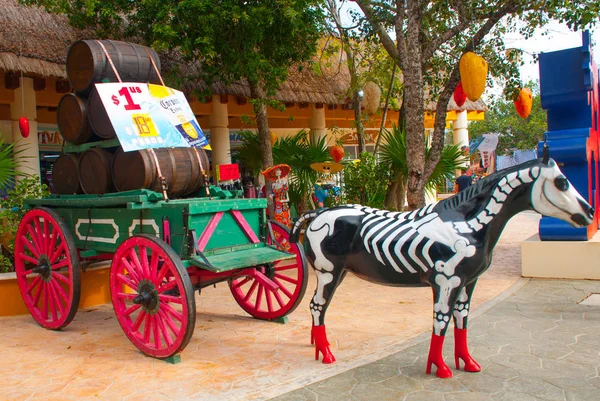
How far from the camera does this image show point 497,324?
4.78 meters

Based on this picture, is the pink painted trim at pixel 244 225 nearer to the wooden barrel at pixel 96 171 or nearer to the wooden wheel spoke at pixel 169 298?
the wooden wheel spoke at pixel 169 298

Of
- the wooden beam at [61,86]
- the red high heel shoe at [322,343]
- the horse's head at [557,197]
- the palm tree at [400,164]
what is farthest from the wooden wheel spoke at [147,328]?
the wooden beam at [61,86]

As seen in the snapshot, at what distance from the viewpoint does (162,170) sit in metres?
4.70

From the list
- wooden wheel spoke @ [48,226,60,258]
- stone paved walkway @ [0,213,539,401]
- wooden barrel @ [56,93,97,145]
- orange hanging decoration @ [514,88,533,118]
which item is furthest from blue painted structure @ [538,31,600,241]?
wooden wheel spoke @ [48,226,60,258]

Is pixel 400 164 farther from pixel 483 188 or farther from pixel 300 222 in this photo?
pixel 483 188

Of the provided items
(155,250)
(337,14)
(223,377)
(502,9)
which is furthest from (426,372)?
(337,14)

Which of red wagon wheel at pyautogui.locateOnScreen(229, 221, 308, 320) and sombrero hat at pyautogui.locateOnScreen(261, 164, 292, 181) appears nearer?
red wagon wheel at pyautogui.locateOnScreen(229, 221, 308, 320)

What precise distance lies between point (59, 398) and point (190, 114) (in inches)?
100

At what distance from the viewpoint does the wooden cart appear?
400cm

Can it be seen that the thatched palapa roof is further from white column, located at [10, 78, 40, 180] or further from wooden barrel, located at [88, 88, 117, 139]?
wooden barrel, located at [88, 88, 117, 139]

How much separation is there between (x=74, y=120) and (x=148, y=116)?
810 millimetres

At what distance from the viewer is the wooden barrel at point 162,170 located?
14.9ft

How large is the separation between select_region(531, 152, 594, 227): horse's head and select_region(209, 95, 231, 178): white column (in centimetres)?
843

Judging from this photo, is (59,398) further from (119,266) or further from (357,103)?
(357,103)
